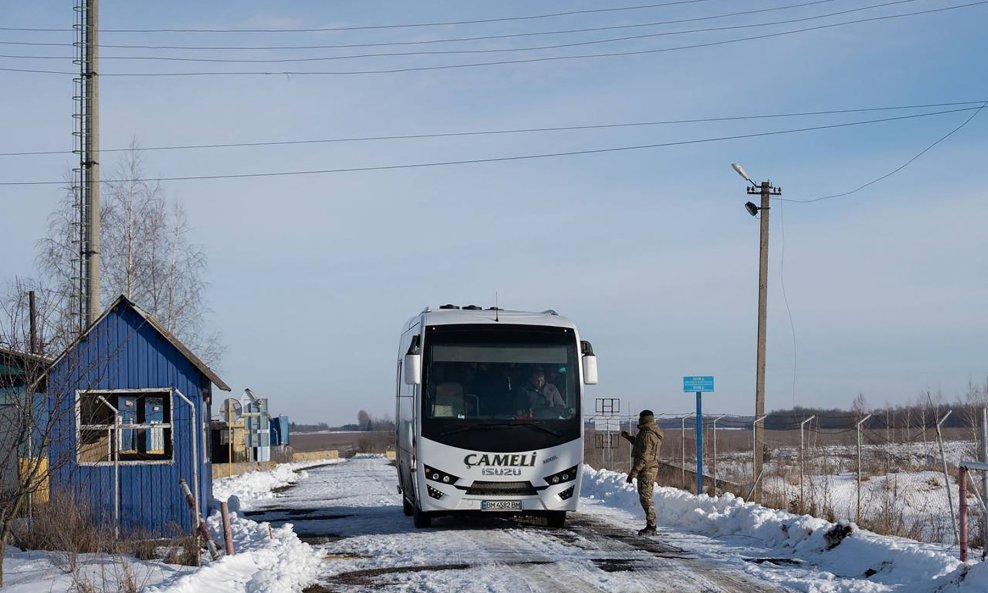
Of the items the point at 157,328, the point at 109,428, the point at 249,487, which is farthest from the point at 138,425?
the point at 249,487

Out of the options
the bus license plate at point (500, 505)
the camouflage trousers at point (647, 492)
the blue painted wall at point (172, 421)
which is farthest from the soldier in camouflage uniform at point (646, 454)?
the blue painted wall at point (172, 421)

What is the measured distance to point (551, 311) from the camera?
18.6 m

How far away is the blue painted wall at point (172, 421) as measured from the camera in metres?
18.2

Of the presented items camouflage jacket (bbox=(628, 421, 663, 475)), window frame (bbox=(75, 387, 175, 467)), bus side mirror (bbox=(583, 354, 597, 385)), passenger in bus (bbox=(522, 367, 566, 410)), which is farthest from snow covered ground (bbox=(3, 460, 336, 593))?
camouflage jacket (bbox=(628, 421, 663, 475))

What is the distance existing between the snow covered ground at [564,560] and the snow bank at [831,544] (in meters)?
0.02

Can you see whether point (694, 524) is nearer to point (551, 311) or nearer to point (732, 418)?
point (551, 311)

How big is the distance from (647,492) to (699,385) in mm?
5938

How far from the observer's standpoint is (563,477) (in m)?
16.7

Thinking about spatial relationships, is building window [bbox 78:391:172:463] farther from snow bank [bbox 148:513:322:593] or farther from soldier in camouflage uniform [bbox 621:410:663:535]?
soldier in camouflage uniform [bbox 621:410:663:535]

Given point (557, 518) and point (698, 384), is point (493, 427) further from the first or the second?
point (698, 384)

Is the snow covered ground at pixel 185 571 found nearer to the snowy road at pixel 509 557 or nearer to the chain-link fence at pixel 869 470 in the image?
the snowy road at pixel 509 557

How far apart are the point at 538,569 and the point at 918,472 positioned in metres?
19.8

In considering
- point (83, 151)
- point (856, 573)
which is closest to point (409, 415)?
point (856, 573)

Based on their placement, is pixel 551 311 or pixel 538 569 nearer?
pixel 538 569
